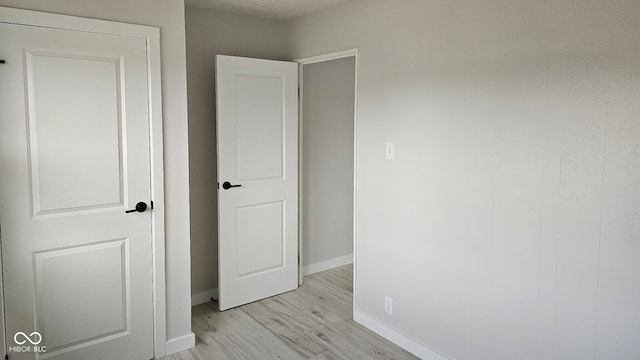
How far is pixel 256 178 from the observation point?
369 centimetres

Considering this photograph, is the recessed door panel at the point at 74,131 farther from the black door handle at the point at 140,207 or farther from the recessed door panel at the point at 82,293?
the recessed door panel at the point at 82,293

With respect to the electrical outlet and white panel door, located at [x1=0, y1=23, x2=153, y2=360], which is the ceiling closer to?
white panel door, located at [x1=0, y1=23, x2=153, y2=360]

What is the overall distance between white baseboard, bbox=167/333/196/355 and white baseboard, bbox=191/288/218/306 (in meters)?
0.70

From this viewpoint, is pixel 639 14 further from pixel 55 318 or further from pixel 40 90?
pixel 55 318

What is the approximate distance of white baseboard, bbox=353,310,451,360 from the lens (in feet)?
9.30

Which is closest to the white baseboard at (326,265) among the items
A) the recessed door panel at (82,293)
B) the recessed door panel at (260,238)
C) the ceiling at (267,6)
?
the recessed door panel at (260,238)

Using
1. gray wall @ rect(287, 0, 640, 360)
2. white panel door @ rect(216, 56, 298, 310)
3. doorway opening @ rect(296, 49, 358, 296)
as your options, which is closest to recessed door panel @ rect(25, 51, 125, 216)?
white panel door @ rect(216, 56, 298, 310)

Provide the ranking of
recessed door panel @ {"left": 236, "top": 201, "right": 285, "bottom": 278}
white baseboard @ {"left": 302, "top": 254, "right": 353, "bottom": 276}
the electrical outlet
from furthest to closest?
1. white baseboard @ {"left": 302, "top": 254, "right": 353, "bottom": 276}
2. recessed door panel @ {"left": 236, "top": 201, "right": 285, "bottom": 278}
3. the electrical outlet

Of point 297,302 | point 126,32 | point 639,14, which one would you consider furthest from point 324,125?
point 639,14

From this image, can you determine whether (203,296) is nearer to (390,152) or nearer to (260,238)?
(260,238)

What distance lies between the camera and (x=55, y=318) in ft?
8.23

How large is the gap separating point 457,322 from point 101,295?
210 centimetres

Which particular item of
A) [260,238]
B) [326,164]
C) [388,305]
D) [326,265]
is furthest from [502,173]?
[326,265]

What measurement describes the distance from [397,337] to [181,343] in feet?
4.74
